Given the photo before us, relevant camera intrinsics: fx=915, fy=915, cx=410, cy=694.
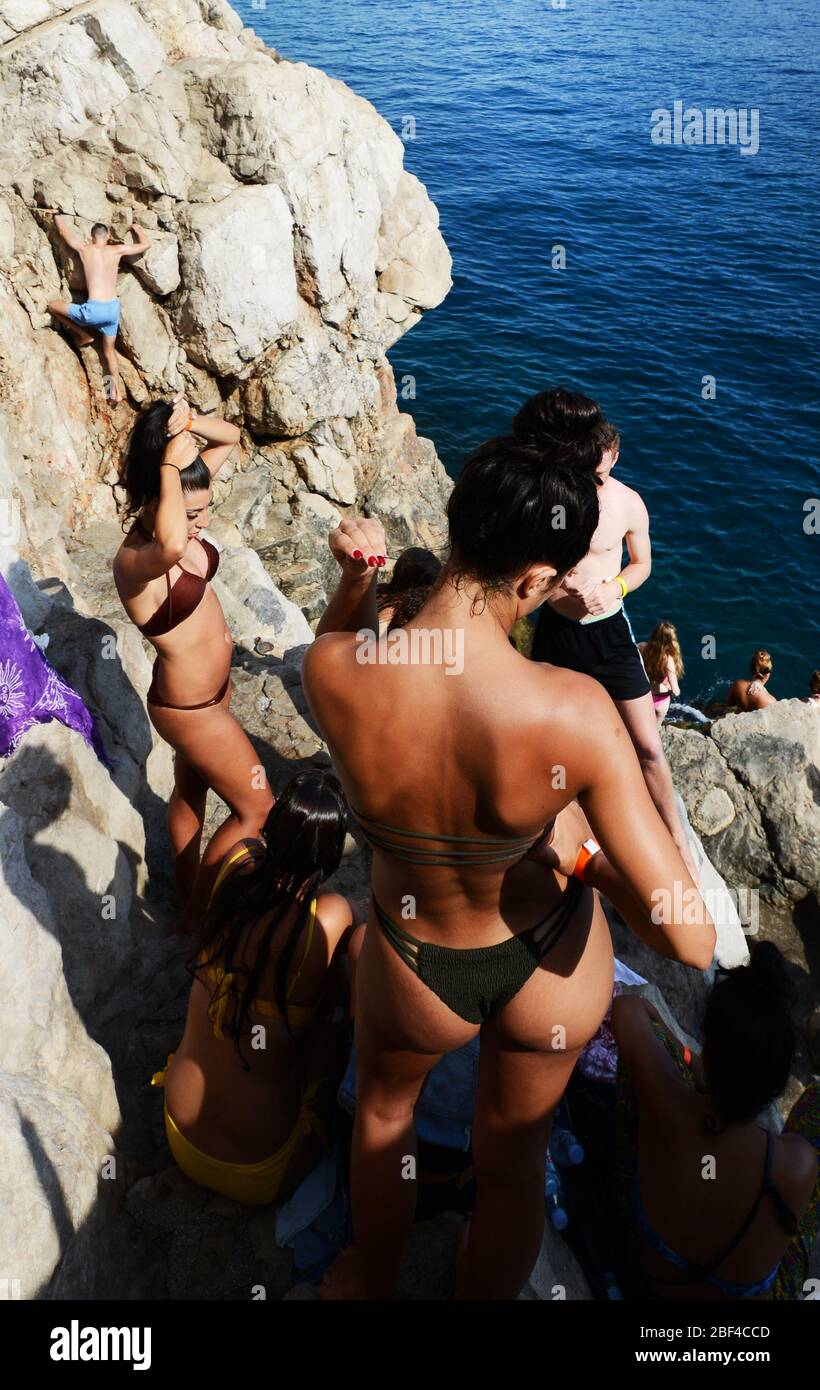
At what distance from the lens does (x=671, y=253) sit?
28.9 meters

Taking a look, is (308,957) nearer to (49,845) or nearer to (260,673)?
(49,845)

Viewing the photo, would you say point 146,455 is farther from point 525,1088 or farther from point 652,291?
point 652,291

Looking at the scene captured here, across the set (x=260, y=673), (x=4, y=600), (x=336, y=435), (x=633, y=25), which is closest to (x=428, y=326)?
(x=336, y=435)

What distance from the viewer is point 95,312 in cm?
1154

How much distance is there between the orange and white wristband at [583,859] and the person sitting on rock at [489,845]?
1 centimetres

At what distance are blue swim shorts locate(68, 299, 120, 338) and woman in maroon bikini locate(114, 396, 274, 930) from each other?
7687 millimetres

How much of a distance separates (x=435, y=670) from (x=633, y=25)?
7822cm

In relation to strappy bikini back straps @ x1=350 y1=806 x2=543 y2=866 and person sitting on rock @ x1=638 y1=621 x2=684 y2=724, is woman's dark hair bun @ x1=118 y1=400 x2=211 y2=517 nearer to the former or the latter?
strappy bikini back straps @ x1=350 y1=806 x2=543 y2=866

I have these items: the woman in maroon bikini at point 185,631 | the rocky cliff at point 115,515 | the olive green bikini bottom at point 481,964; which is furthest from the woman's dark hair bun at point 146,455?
the olive green bikini bottom at point 481,964

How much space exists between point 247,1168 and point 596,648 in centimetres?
307

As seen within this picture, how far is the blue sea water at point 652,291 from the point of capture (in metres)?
18.6

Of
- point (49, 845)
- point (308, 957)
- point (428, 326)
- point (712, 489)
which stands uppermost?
point (308, 957)

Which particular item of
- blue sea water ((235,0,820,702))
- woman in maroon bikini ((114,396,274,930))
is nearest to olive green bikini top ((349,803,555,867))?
woman in maroon bikini ((114,396,274,930))

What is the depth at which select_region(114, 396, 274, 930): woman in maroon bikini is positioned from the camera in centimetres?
426
